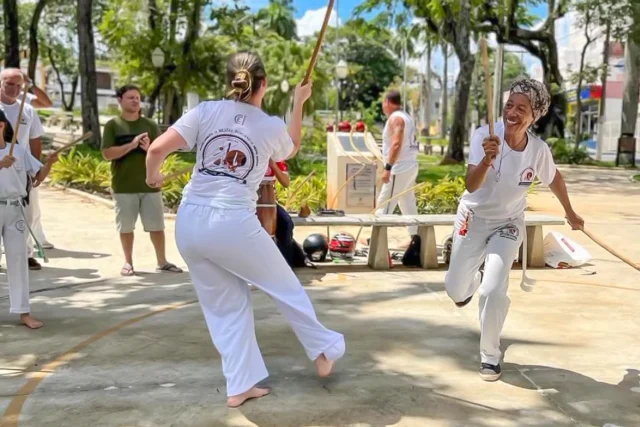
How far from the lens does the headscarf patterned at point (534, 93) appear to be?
4.25m

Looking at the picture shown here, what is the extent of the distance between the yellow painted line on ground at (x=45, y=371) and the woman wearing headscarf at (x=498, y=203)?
8.19ft

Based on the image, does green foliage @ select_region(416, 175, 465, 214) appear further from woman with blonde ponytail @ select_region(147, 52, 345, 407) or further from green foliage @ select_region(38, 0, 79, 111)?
green foliage @ select_region(38, 0, 79, 111)

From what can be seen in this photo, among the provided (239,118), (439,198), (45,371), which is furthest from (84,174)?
(239,118)

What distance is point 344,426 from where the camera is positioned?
3711mm

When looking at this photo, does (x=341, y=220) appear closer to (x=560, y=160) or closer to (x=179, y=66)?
(x=560, y=160)

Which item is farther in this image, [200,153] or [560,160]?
[560,160]

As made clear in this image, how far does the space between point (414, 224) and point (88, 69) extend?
15571 mm

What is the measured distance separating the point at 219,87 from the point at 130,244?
27.0m

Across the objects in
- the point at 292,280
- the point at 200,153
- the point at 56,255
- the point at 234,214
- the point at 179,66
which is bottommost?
the point at 56,255

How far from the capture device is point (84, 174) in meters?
14.3

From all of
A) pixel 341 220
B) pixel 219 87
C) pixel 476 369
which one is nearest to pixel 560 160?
pixel 219 87

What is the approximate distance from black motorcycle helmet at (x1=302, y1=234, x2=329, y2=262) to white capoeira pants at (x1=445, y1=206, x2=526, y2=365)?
3.46 meters

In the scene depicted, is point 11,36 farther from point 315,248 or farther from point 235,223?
point 235,223

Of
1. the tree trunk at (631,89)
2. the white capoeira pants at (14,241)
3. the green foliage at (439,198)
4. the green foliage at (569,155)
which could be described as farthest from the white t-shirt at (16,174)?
the tree trunk at (631,89)
